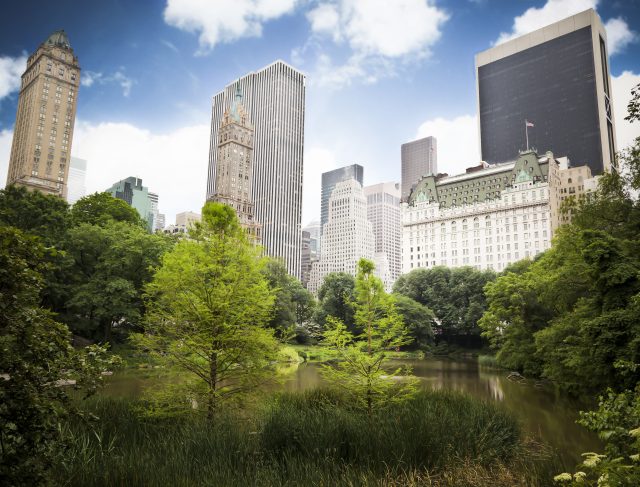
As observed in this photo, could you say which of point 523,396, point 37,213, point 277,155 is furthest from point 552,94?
point 37,213

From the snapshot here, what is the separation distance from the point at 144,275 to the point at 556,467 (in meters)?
32.8

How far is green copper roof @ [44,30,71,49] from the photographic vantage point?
11888cm

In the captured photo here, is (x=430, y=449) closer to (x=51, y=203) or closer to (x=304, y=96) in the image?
(x=51, y=203)

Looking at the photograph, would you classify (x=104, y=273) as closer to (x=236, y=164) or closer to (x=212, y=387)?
(x=212, y=387)

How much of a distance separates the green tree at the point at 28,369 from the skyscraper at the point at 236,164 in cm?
12659

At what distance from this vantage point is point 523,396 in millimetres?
24969

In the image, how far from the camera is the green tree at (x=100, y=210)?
41.6 metres

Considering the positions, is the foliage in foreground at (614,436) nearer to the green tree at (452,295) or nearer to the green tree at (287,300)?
the green tree at (287,300)

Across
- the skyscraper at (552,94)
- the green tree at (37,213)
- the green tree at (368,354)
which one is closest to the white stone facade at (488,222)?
the skyscraper at (552,94)

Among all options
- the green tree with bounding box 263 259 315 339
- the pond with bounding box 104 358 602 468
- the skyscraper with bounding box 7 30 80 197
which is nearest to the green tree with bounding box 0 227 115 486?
the pond with bounding box 104 358 602 468

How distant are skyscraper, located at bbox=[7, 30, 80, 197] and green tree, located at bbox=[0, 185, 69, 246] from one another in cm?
9091

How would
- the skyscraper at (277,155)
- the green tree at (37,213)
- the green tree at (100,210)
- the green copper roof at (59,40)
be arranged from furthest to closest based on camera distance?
1. the skyscraper at (277,155)
2. the green copper roof at (59,40)
3. the green tree at (100,210)
4. the green tree at (37,213)

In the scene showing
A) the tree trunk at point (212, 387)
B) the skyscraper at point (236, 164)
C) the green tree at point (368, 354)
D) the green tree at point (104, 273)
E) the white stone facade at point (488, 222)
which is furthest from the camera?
the skyscraper at point (236, 164)

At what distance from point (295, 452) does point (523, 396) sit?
67.9 ft
